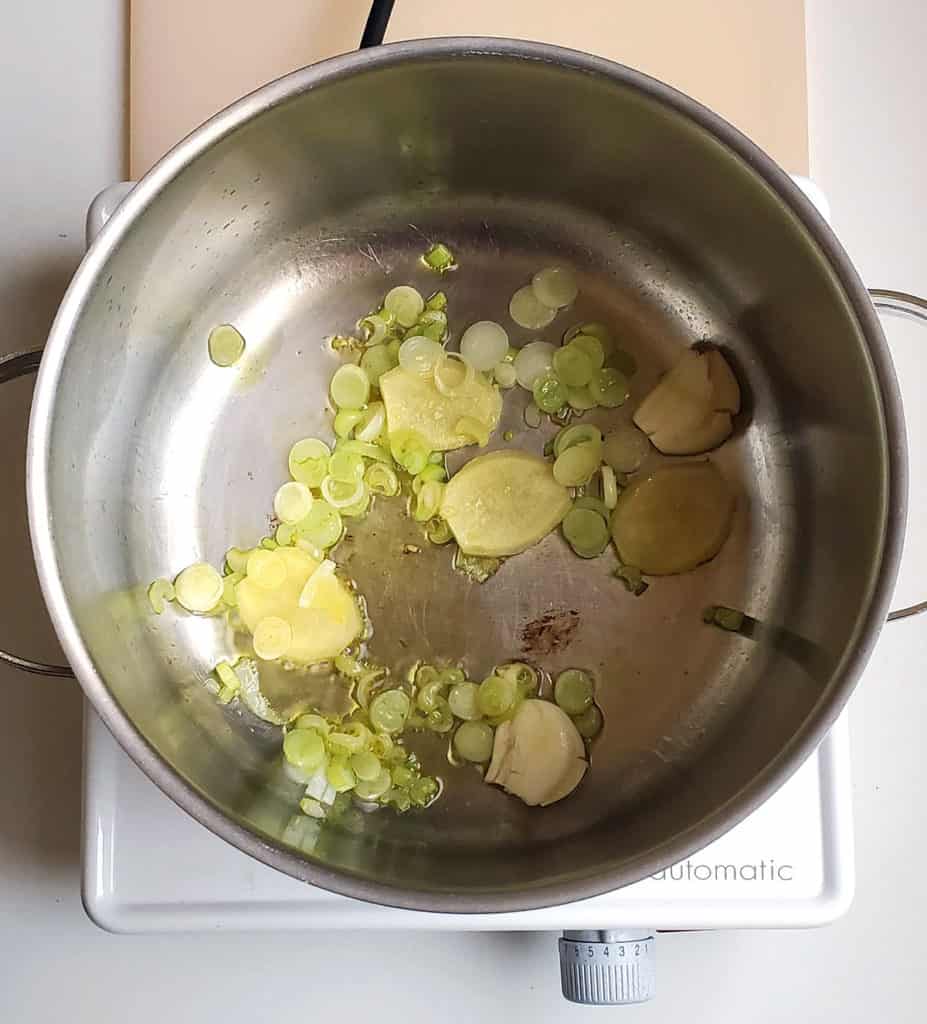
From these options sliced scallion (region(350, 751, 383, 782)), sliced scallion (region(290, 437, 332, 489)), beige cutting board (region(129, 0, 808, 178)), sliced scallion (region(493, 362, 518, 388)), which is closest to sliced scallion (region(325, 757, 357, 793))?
sliced scallion (region(350, 751, 383, 782))

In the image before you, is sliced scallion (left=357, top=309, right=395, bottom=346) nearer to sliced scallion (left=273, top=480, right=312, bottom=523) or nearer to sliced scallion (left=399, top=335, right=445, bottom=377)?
sliced scallion (left=399, top=335, right=445, bottom=377)

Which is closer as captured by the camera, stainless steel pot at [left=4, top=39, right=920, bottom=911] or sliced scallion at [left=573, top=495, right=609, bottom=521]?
stainless steel pot at [left=4, top=39, right=920, bottom=911]

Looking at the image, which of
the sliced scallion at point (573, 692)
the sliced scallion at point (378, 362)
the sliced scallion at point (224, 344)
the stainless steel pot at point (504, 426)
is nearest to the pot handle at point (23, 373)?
the stainless steel pot at point (504, 426)

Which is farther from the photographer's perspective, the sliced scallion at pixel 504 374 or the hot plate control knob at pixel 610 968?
the sliced scallion at pixel 504 374

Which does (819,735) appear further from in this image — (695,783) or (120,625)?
(120,625)

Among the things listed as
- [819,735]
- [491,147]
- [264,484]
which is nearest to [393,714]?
[264,484]

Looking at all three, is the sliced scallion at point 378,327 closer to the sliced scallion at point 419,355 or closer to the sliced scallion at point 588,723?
the sliced scallion at point 419,355
